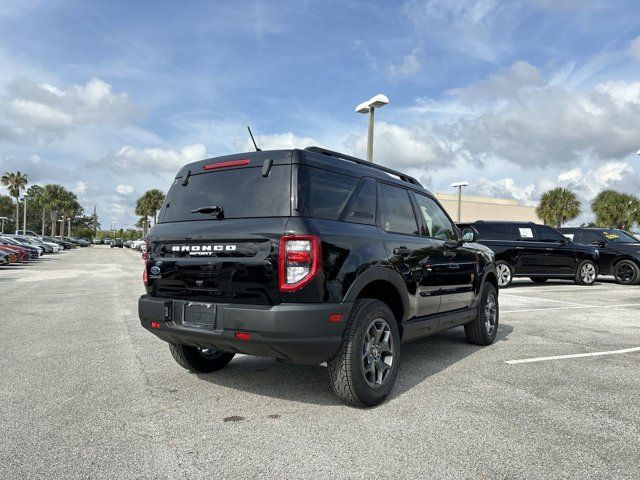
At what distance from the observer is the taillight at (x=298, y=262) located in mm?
3367

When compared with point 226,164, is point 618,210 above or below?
above

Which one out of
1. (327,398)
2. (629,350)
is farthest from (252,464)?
(629,350)

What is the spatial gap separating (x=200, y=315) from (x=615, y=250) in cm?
1514

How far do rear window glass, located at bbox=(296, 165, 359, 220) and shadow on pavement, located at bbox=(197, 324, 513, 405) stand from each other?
4.97ft

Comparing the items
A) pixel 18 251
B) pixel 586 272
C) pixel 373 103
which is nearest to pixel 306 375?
pixel 373 103

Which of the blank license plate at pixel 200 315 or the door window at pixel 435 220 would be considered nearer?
the blank license plate at pixel 200 315

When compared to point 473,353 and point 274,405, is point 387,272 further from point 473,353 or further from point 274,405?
point 473,353

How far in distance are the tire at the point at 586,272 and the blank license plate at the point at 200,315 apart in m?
13.6

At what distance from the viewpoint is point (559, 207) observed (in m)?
45.4

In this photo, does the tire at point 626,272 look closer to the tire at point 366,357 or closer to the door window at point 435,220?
the door window at point 435,220

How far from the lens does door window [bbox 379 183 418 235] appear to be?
14.4ft

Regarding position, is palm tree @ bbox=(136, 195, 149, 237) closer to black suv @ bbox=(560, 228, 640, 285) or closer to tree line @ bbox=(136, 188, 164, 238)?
tree line @ bbox=(136, 188, 164, 238)


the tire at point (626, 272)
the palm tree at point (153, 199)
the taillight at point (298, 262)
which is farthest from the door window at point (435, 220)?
the palm tree at point (153, 199)

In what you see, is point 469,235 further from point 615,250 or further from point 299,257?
Answer: point 615,250
